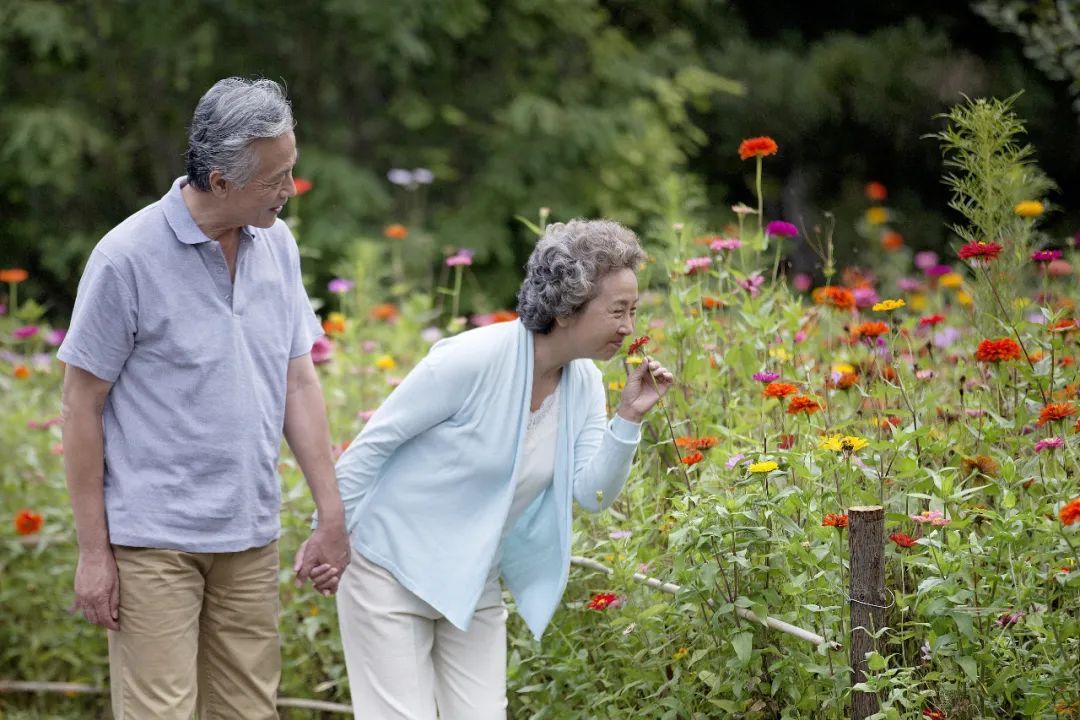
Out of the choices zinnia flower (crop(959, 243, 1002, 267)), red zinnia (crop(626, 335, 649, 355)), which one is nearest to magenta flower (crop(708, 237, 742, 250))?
red zinnia (crop(626, 335, 649, 355))

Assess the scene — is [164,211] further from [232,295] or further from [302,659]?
[302,659]

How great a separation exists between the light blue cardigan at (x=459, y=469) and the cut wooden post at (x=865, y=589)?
18.7 inches

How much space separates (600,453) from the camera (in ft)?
8.91

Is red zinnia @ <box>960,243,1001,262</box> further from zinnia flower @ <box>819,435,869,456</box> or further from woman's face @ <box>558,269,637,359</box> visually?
woman's face @ <box>558,269,637,359</box>

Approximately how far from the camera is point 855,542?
258cm

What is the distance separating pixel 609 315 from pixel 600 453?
0.29 m

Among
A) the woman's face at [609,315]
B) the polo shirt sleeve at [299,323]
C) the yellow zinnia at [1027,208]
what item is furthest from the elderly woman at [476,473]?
the yellow zinnia at [1027,208]

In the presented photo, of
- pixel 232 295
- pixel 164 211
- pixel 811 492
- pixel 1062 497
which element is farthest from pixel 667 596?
pixel 164 211

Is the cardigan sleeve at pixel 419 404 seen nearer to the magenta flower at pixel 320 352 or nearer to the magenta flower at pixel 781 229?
the magenta flower at pixel 781 229

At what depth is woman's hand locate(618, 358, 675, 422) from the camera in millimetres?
2650

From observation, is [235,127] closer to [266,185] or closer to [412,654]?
[266,185]

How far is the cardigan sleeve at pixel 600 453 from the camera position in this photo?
2676mm

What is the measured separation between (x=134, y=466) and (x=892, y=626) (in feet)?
5.27

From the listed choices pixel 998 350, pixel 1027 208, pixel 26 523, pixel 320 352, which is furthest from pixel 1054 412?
pixel 26 523
